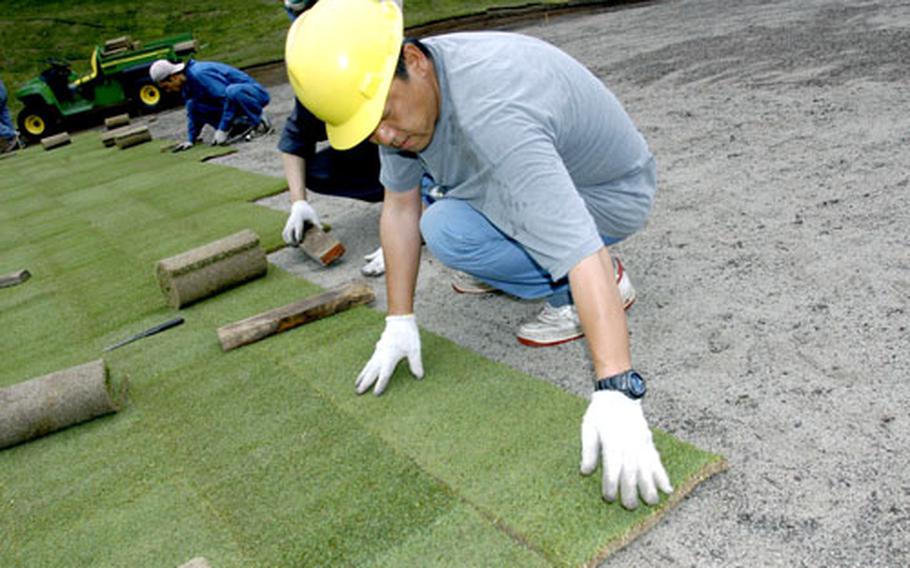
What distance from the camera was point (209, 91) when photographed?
26.4 ft

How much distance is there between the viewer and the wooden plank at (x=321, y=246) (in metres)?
3.97

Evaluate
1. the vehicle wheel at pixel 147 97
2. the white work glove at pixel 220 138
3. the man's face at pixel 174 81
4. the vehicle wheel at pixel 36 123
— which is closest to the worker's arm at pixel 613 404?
the man's face at pixel 174 81

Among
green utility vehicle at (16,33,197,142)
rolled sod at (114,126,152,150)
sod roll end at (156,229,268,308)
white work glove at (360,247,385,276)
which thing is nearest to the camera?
sod roll end at (156,229,268,308)

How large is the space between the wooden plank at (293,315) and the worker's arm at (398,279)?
69 centimetres

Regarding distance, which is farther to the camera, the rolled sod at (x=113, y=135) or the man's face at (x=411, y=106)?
the rolled sod at (x=113, y=135)

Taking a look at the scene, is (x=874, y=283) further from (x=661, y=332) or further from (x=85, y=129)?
(x=85, y=129)

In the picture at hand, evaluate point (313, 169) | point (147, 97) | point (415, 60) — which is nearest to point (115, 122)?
point (147, 97)

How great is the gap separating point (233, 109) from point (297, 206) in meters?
4.59

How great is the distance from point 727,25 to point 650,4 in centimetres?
504

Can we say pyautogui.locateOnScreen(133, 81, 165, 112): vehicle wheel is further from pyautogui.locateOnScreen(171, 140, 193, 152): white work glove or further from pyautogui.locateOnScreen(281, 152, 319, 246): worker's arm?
pyautogui.locateOnScreen(281, 152, 319, 246): worker's arm

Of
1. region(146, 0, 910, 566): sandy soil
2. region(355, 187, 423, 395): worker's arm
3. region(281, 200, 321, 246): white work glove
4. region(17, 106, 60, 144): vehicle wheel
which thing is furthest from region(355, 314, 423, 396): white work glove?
region(17, 106, 60, 144): vehicle wheel

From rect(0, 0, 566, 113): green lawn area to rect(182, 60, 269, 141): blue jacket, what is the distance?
810 centimetres

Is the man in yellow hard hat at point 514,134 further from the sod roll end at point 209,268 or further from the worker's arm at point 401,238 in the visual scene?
the sod roll end at point 209,268

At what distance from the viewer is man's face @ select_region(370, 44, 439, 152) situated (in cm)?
193
